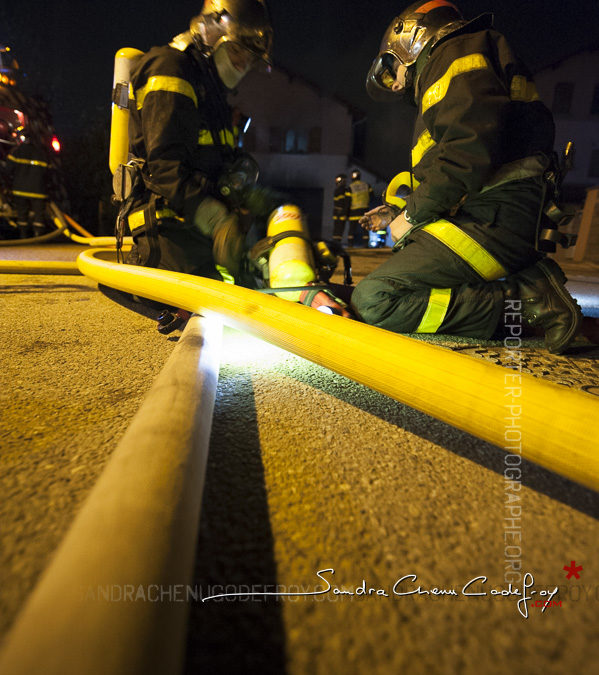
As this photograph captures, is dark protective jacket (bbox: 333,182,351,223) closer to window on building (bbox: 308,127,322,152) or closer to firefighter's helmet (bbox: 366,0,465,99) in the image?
window on building (bbox: 308,127,322,152)

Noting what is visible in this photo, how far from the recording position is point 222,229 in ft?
7.11

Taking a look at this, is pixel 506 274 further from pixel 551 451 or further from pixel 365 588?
pixel 365 588

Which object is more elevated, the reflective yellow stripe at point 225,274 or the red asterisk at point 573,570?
the reflective yellow stripe at point 225,274

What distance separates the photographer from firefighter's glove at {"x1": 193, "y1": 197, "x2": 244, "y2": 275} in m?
2.15

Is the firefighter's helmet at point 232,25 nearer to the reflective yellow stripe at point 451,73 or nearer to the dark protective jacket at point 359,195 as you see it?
the reflective yellow stripe at point 451,73

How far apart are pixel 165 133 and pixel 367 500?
7.44 ft

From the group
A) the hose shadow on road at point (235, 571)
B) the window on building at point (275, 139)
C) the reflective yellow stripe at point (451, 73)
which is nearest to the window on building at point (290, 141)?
the window on building at point (275, 139)

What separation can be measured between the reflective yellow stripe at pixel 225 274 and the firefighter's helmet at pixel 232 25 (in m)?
1.46

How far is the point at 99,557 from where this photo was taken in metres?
0.35

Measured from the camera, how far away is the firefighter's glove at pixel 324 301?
1.70 m

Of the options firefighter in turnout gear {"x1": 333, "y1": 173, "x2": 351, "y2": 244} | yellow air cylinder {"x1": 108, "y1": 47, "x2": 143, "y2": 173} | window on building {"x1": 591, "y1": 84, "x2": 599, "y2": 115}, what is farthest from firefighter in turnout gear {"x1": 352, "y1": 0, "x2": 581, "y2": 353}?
window on building {"x1": 591, "y1": 84, "x2": 599, "y2": 115}

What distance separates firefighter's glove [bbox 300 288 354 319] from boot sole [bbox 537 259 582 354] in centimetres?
94

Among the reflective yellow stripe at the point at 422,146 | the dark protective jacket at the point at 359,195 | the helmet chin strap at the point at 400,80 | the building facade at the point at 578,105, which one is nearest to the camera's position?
the reflective yellow stripe at the point at 422,146

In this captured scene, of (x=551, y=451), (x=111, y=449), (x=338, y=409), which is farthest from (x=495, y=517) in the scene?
(x=111, y=449)
